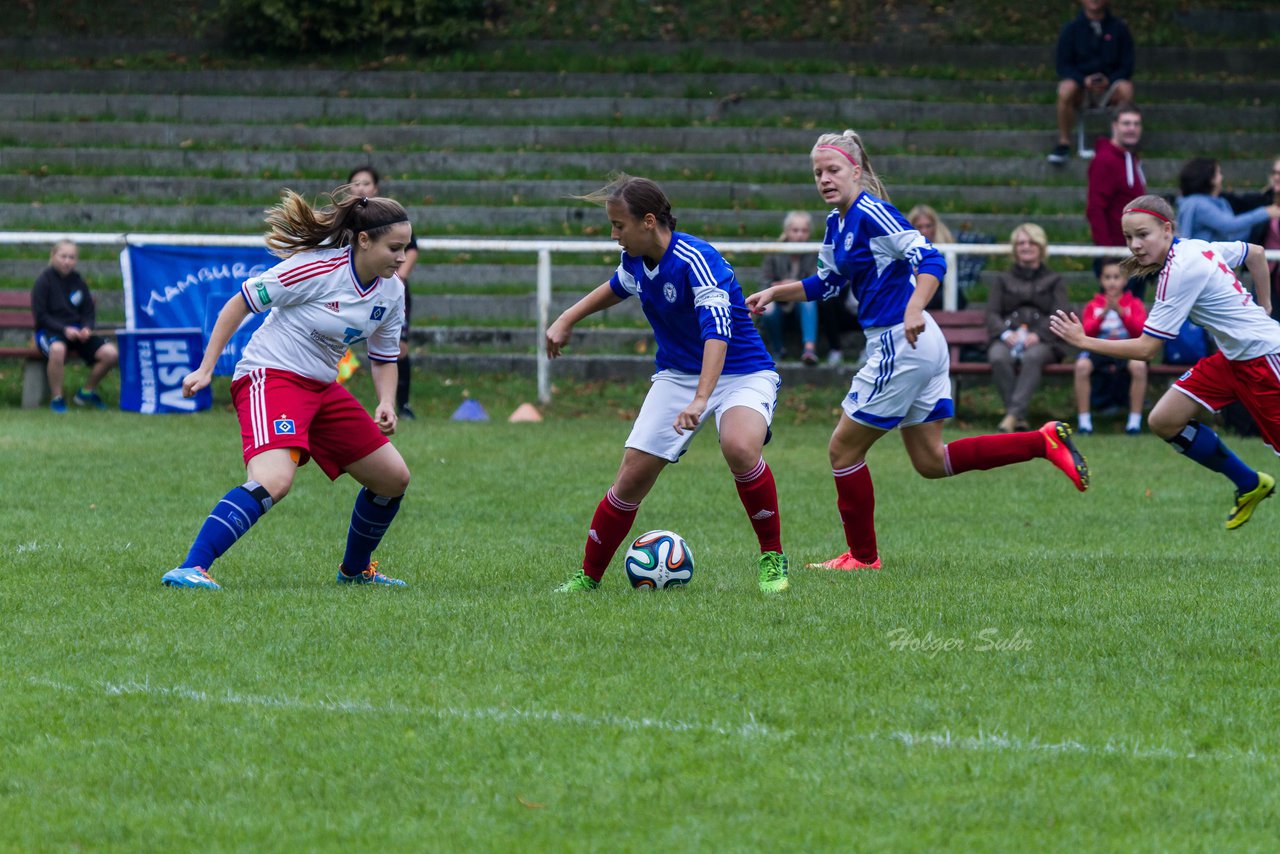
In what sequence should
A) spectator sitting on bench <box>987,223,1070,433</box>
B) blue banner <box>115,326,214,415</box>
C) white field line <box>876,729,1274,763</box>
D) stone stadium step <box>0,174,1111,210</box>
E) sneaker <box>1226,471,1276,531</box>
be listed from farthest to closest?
stone stadium step <box>0,174,1111,210</box>, blue banner <box>115,326,214,415</box>, spectator sitting on bench <box>987,223,1070,433</box>, sneaker <box>1226,471,1276,531</box>, white field line <box>876,729,1274,763</box>

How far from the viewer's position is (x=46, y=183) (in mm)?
19547

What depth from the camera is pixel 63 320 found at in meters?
15.0

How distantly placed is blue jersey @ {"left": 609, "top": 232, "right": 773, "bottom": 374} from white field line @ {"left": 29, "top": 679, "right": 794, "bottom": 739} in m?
2.26

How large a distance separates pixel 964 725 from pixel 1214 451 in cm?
426

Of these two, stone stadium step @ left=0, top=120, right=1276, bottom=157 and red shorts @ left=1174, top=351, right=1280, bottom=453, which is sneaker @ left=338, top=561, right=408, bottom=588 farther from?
stone stadium step @ left=0, top=120, right=1276, bottom=157

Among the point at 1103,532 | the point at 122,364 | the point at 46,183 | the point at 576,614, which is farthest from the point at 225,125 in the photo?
the point at 576,614

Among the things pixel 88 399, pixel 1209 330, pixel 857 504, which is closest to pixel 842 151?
pixel 857 504

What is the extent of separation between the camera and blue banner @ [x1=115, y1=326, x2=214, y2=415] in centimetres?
1495

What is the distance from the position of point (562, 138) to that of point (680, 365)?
13982 millimetres

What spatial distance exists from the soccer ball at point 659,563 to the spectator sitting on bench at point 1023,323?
26.1 feet

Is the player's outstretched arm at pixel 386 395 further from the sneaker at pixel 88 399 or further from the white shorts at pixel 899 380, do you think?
the sneaker at pixel 88 399

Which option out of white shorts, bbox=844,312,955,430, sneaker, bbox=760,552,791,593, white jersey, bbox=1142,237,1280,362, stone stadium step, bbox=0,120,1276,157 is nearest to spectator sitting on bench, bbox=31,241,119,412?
stone stadium step, bbox=0,120,1276,157

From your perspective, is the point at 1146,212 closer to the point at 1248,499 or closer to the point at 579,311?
the point at 1248,499

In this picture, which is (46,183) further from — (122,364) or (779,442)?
(779,442)
